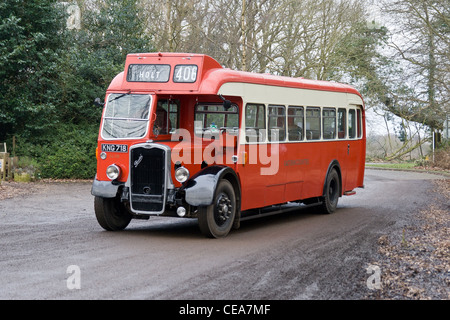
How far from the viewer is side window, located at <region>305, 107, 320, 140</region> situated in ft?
50.6

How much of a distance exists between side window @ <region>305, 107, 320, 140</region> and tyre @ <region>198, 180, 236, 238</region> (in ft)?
13.1

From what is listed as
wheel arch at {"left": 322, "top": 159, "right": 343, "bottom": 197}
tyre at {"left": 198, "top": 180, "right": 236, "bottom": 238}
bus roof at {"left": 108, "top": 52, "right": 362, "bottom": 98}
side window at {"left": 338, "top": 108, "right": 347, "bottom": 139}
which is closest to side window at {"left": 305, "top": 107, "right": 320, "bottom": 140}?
wheel arch at {"left": 322, "top": 159, "right": 343, "bottom": 197}

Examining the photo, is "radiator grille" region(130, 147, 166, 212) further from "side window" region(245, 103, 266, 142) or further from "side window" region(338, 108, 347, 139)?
"side window" region(338, 108, 347, 139)

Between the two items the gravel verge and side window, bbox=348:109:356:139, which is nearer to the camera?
the gravel verge

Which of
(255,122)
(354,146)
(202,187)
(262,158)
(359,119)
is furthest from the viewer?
(359,119)

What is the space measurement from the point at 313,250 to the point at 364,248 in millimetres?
892

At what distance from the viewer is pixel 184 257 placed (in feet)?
32.0

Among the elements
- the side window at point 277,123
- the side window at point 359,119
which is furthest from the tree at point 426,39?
the side window at point 277,123

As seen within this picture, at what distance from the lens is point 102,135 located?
39.9ft

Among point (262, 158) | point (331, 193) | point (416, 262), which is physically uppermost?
point (262, 158)

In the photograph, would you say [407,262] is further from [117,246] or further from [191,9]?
[191,9]

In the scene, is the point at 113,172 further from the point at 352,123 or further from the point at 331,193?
the point at 352,123

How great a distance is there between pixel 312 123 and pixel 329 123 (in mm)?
1120

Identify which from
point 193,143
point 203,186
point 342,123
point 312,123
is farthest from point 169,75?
point 342,123
